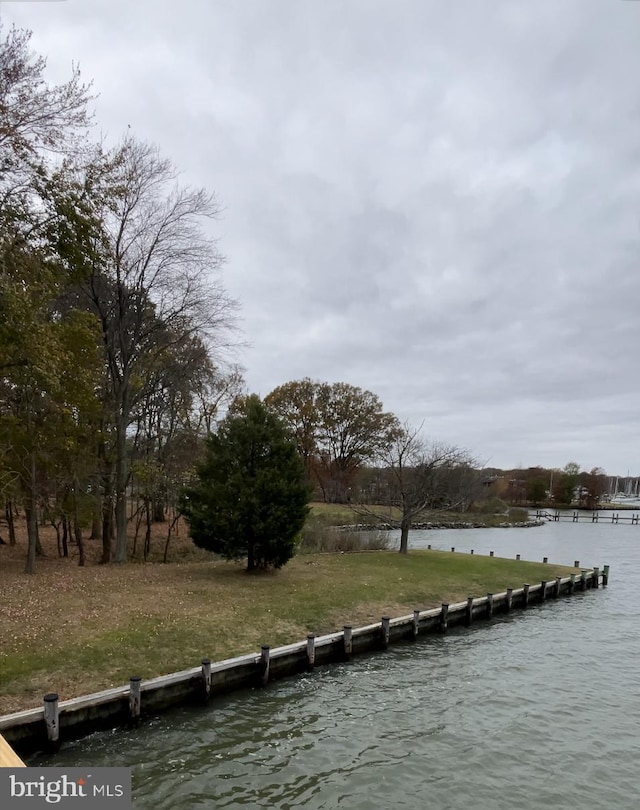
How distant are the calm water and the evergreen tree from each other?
20.6 ft

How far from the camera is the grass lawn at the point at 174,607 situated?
9789 mm

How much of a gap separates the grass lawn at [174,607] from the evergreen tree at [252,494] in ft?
3.71

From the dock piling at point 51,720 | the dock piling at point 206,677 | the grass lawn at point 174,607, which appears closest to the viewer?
the dock piling at point 51,720

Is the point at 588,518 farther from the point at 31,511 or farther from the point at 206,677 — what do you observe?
the point at 206,677

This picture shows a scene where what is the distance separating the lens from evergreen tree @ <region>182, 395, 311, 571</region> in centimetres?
1833

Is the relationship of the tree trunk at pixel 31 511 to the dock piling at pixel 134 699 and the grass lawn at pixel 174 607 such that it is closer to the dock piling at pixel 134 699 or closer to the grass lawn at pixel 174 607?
the grass lawn at pixel 174 607

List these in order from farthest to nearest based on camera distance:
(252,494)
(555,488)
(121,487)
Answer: (555,488) → (121,487) → (252,494)

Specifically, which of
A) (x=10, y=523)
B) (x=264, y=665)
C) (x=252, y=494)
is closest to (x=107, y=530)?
(x=10, y=523)

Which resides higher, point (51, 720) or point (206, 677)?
point (51, 720)

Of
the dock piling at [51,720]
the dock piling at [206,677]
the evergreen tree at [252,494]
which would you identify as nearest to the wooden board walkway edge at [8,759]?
the dock piling at [51,720]

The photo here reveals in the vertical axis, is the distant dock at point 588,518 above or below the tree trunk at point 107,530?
below

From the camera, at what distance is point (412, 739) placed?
9031mm

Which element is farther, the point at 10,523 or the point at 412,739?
the point at 10,523

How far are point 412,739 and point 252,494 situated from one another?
10464mm
